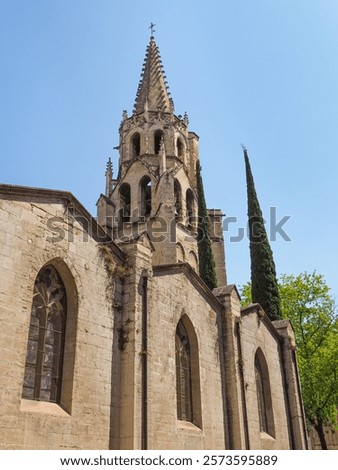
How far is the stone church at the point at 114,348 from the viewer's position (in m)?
8.23

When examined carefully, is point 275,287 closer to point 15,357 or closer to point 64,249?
point 64,249

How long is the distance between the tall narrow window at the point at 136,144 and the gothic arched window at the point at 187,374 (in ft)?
88.0

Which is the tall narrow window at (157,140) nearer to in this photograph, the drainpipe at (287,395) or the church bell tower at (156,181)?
the church bell tower at (156,181)

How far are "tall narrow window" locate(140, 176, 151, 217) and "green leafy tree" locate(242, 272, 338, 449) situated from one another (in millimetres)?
9761

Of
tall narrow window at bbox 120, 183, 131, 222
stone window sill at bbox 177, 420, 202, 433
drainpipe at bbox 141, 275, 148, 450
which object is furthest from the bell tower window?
stone window sill at bbox 177, 420, 202, 433

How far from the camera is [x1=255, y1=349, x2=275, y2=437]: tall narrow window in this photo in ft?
52.5

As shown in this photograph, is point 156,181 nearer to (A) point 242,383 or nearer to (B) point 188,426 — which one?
(A) point 242,383

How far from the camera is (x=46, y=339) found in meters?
8.93

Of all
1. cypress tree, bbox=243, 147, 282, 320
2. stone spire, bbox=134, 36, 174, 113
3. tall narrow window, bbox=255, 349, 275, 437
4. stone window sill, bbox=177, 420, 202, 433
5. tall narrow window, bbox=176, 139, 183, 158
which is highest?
stone spire, bbox=134, 36, 174, 113

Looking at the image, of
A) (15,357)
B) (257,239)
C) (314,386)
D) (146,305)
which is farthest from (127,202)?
(15,357)

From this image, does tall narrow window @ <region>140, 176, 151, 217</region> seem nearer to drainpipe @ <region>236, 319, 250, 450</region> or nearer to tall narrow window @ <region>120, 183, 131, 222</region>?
tall narrow window @ <region>120, 183, 131, 222</region>
